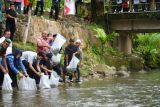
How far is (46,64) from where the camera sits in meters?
15.9

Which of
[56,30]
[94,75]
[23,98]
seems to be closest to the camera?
[23,98]

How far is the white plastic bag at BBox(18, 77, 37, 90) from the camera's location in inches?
572

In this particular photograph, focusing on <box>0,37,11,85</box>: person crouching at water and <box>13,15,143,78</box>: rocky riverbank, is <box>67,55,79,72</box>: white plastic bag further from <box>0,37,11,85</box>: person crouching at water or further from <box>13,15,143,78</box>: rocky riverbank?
<box>0,37,11,85</box>: person crouching at water

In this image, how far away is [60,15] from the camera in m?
26.8

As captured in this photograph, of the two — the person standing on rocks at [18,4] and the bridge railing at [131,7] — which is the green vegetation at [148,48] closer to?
the bridge railing at [131,7]

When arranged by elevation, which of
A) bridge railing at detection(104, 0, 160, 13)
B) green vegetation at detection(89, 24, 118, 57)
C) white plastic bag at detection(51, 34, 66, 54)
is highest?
bridge railing at detection(104, 0, 160, 13)

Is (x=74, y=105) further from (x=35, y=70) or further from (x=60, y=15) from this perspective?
(x=60, y=15)

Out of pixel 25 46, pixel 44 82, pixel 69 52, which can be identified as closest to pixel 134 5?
pixel 25 46

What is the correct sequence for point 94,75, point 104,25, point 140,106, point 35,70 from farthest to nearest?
point 104,25 → point 94,75 → point 35,70 → point 140,106

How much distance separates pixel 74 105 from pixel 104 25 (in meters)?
19.4

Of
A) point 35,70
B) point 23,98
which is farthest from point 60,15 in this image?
point 23,98

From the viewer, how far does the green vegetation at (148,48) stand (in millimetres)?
31312

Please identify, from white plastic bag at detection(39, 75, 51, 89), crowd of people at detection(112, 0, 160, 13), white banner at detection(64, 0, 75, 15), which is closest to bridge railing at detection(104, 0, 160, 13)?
crowd of people at detection(112, 0, 160, 13)

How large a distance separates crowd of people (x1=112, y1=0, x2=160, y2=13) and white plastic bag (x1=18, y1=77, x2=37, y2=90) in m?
16.7
